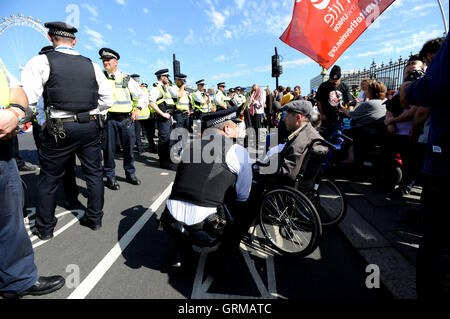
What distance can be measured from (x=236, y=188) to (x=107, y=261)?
4.98 ft

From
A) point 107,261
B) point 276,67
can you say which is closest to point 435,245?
point 107,261

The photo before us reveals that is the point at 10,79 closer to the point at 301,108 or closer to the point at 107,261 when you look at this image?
the point at 107,261

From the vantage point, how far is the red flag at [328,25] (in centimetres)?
328

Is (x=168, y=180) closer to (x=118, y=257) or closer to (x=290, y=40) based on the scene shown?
(x=118, y=257)

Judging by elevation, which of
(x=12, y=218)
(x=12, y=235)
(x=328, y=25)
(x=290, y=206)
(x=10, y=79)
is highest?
(x=328, y=25)

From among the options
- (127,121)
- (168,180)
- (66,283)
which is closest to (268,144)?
(168,180)

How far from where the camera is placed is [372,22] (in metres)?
3.28

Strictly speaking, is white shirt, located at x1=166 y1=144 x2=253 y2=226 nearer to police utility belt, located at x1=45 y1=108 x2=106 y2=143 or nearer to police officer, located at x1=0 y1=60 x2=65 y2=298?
police officer, located at x1=0 y1=60 x2=65 y2=298

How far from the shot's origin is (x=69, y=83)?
2471 millimetres

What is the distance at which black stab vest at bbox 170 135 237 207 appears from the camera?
5.99 ft

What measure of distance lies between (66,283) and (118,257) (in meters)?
0.47

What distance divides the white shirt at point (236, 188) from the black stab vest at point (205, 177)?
36 millimetres
